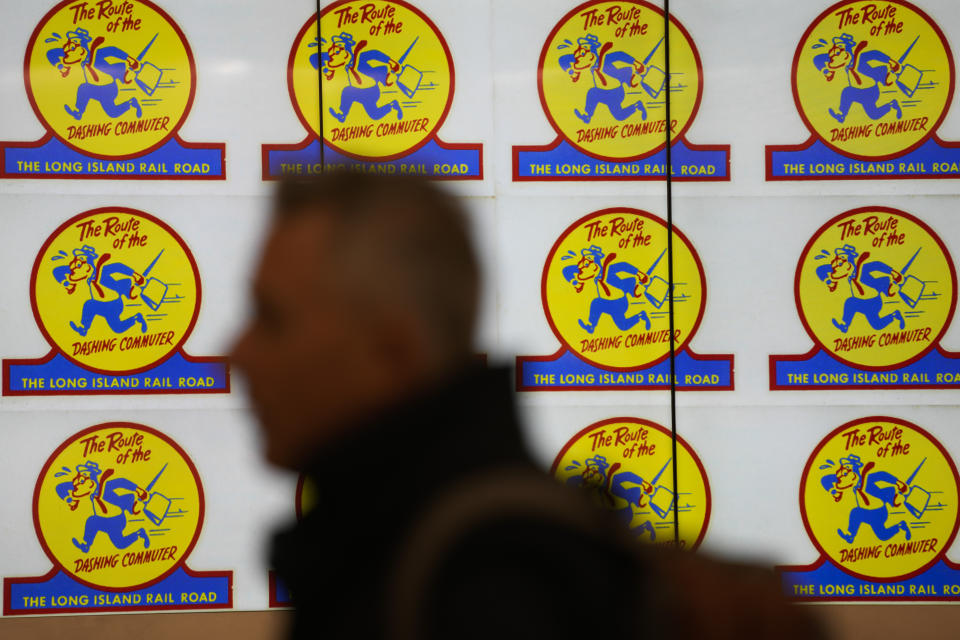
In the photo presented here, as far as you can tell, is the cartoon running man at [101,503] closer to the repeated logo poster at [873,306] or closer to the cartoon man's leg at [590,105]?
the cartoon man's leg at [590,105]

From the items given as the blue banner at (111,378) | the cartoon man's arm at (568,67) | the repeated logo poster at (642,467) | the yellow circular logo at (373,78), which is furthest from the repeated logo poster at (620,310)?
the blue banner at (111,378)

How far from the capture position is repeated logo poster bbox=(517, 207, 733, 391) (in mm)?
1694

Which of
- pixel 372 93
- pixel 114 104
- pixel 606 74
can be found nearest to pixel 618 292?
pixel 606 74

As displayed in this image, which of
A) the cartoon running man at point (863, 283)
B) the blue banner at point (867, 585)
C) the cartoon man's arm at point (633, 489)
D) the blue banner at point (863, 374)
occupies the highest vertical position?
the cartoon running man at point (863, 283)

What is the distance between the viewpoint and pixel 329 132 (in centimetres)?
168

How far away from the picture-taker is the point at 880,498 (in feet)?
5.58

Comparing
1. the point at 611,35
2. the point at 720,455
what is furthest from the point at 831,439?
the point at 611,35

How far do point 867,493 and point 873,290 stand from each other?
0.46 m

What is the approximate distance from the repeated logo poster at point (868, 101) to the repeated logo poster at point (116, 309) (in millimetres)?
1372

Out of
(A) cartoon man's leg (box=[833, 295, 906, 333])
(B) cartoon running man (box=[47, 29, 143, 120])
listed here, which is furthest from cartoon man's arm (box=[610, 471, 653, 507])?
(B) cartoon running man (box=[47, 29, 143, 120])

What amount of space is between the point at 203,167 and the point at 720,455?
1329 mm

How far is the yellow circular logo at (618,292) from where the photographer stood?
5.57 ft

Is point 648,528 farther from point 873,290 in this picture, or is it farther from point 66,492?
point 66,492

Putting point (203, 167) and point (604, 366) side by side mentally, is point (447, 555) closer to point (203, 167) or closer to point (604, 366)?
point (604, 366)
